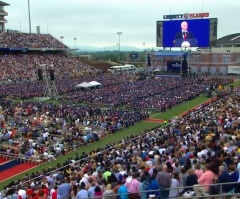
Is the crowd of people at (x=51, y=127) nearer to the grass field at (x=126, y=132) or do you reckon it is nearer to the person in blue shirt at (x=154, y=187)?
the grass field at (x=126, y=132)

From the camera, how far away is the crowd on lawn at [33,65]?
58.9 metres

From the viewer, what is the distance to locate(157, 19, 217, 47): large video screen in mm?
59531

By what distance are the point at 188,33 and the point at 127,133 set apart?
40001 mm

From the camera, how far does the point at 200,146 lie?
1198cm

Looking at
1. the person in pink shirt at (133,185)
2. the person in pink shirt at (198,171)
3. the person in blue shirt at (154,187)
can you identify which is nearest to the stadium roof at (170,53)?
the person in pink shirt at (198,171)

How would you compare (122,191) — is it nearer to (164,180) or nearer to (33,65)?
(164,180)

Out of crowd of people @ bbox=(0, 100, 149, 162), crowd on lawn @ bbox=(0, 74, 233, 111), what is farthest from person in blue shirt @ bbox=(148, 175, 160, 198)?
crowd on lawn @ bbox=(0, 74, 233, 111)

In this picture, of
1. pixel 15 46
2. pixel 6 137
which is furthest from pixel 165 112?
pixel 15 46

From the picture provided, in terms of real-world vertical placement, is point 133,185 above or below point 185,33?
below

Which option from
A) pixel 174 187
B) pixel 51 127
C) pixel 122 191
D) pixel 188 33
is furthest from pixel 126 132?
pixel 188 33

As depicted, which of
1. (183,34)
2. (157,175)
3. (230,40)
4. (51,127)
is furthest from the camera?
(230,40)

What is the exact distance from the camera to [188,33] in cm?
6075

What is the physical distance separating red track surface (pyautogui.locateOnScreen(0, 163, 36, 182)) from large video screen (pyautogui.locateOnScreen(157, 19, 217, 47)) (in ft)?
153

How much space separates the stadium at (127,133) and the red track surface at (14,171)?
0.05 meters
